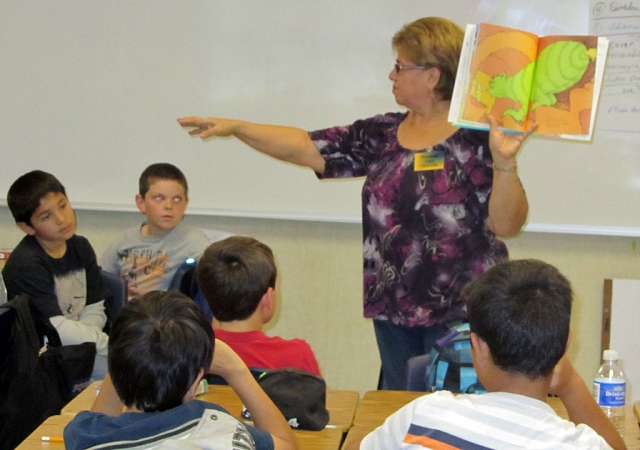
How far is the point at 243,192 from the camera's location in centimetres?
405

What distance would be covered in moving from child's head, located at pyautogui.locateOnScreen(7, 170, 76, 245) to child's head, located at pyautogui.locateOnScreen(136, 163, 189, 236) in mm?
389

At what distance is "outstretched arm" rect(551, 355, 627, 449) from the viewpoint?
5.53 ft

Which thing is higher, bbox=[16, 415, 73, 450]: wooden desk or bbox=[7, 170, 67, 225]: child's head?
bbox=[7, 170, 67, 225]: child's head

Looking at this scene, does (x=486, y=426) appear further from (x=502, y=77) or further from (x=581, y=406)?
(x=502, y=77)

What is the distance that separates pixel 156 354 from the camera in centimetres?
147

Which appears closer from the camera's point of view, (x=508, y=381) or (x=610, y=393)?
(x=508, y=381)

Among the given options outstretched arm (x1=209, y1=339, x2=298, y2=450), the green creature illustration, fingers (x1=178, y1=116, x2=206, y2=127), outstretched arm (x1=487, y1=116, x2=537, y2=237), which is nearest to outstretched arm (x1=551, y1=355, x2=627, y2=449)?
outstretched arm (x1=209, y1=339, x2=298, y2=450)

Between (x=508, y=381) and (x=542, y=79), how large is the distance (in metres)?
1.08

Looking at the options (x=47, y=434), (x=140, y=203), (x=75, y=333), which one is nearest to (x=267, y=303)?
(x=47, y=434)

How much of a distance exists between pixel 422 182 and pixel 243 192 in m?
1.67

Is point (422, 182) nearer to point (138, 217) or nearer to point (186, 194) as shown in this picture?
point (186, 194)

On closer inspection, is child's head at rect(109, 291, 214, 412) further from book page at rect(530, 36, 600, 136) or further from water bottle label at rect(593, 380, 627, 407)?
book page at rect(530, 36, 600, 136)

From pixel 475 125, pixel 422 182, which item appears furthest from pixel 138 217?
pixel 475 125

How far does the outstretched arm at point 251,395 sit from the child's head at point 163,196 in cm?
198
